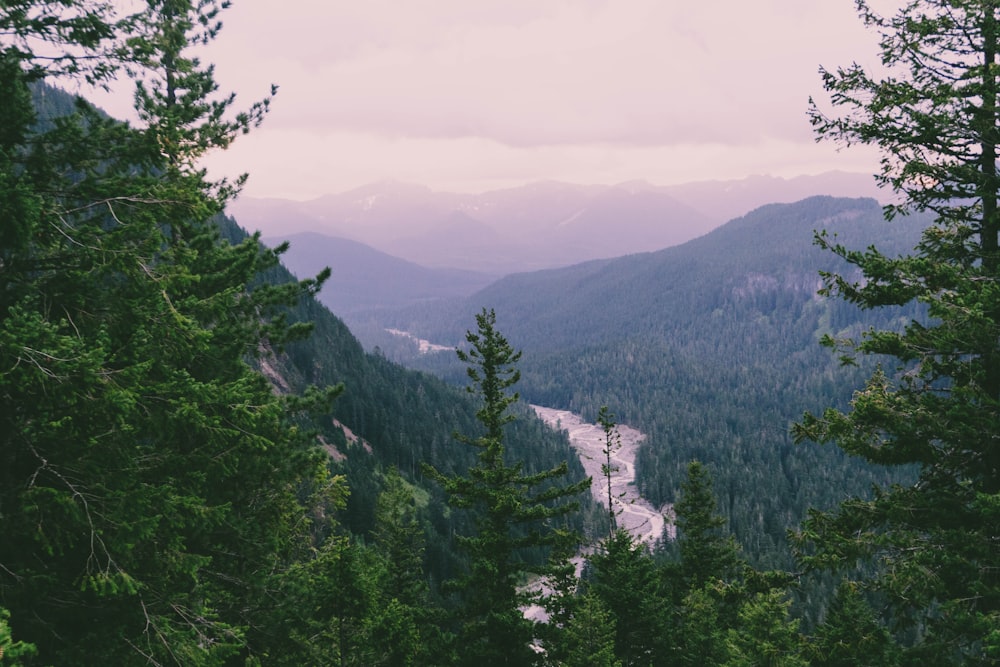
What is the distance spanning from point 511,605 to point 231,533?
8.21 meters

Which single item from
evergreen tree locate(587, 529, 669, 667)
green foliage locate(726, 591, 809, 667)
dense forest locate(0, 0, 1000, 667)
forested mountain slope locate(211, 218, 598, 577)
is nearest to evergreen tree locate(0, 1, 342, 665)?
dense forest locate(0, 0, 1000, 667)

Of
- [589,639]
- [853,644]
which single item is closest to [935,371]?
[853,644]

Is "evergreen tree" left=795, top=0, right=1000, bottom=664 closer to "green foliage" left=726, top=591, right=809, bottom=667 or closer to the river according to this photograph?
"green foliage" left=726, top=591, right=809, bottom=667

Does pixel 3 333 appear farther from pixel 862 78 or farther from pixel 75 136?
pixel 862 78

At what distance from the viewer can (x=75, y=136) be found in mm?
7699

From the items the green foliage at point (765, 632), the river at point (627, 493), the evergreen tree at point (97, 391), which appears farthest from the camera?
the river at point (627, 493)

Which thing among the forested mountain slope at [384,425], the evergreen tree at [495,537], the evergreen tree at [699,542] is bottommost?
the forested mountain slope at [384,425]

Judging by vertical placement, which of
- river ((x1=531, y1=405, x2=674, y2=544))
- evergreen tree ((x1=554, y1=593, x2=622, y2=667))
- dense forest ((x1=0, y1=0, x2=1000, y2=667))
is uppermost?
dense forest ((x1=0, y1=0, x2=1000, y2=667))

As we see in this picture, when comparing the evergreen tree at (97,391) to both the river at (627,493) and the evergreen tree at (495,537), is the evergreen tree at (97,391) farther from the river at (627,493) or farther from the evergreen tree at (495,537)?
the river at (627,493)

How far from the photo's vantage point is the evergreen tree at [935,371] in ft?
27.6

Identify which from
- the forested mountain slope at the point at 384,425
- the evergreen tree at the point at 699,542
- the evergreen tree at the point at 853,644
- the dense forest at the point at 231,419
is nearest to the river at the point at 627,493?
the forested mountain slope at the point at 384,425

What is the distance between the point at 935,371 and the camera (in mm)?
9406

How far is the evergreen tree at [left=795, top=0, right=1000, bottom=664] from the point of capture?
8.42m

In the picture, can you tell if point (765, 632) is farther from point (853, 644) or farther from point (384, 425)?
point (384, 425)
